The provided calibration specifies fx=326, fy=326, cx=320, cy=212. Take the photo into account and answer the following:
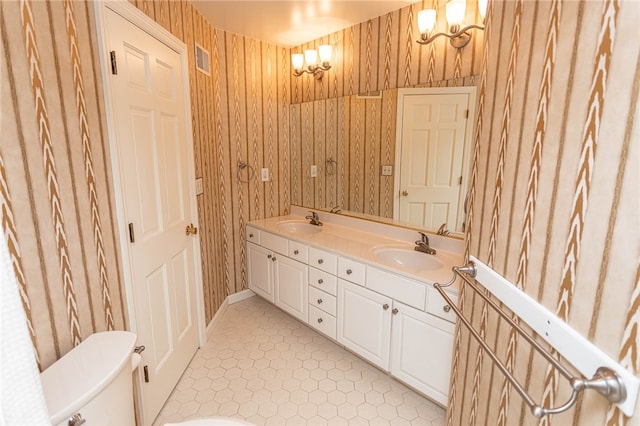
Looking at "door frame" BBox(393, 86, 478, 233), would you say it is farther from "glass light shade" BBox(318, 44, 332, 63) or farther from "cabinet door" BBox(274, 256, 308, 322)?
"cabinet door" BBox(274, 256, 308, 322)

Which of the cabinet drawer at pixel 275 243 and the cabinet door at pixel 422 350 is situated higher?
the cabinet drawer at pixel 275 243

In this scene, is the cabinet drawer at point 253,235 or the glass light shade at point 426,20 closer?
the glass light shade at point 426,20

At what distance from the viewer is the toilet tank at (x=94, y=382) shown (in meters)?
0.93

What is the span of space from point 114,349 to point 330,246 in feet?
4.40

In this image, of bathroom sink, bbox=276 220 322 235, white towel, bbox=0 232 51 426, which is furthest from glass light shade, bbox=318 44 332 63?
white towel, bbox=0 232 51 426

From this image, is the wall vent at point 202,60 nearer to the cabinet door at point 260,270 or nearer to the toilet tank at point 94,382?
the cabinet door at point 260,270

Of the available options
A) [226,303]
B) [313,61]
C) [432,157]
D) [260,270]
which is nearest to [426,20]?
[432,157]

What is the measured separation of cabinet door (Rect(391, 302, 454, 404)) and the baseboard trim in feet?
4.72

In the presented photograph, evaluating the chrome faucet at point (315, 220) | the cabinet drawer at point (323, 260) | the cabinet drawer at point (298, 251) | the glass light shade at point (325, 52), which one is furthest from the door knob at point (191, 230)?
the glass light shade at point (325, 52)

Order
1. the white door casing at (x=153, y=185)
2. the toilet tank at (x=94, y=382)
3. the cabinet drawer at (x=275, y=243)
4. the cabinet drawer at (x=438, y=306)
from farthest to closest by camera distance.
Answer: the cabinet drawer at (x=275, y=243), the cabinet drawer at (x=438, y=306), the white door casing at (x=153, y=185), the toilet tank at (x=94, y=382)

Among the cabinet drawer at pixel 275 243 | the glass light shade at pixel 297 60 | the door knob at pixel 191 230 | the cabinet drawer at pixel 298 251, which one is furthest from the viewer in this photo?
the glass light shade at pixel 297 60

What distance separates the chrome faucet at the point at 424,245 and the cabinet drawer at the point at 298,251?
776 mm

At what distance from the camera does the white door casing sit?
1.41 m

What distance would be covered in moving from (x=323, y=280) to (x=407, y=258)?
0.59 meters
